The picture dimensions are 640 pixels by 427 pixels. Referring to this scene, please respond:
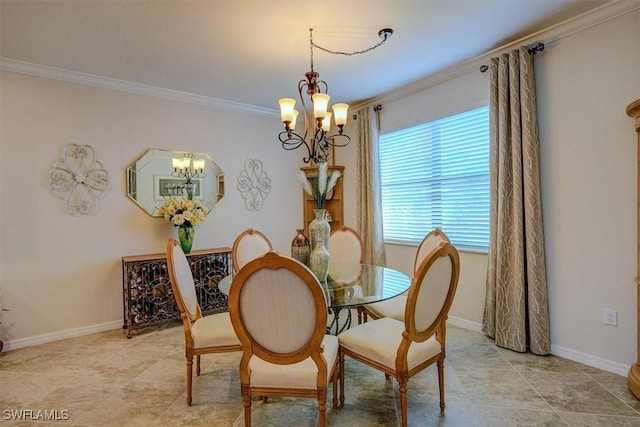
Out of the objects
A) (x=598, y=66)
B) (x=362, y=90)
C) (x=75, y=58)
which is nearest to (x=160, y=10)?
(x=75, y=58)

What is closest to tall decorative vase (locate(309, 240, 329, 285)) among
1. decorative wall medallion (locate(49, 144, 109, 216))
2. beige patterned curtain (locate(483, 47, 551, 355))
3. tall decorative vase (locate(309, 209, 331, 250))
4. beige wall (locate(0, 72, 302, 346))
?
tall decorative vase (locate(309, 209, 331, 250))

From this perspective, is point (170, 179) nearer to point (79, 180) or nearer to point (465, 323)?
point (79, 180)

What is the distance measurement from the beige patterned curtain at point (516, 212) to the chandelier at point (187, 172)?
10.4 ft

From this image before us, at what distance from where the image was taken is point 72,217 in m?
3.31

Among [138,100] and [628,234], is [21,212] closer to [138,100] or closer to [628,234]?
[138,100]

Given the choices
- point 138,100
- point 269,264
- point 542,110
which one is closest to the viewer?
point 269,264

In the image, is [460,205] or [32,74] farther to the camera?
[460,205]

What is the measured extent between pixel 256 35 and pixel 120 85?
184 centimetres

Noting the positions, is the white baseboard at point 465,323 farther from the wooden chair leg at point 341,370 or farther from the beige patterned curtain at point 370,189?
the wooden chair leg at point 341,370

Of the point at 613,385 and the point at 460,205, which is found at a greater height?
the point at 460,205

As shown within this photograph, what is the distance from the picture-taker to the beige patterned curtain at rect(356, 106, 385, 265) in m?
4.17

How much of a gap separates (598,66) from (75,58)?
420 centimetres

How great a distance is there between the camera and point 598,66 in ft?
7.97

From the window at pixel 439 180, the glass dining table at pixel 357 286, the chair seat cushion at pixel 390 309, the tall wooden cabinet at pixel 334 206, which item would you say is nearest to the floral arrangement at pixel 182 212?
the glass dining table at pixel 357 286
